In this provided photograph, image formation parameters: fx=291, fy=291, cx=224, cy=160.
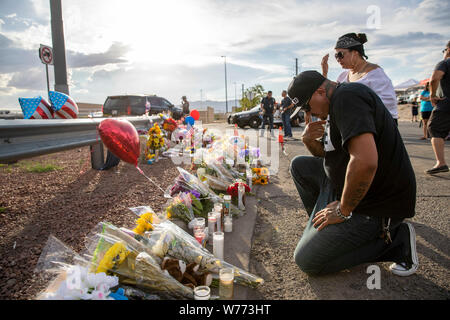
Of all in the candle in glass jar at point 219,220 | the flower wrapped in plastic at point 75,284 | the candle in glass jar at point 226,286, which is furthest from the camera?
the candle in glass jar at point 219,220

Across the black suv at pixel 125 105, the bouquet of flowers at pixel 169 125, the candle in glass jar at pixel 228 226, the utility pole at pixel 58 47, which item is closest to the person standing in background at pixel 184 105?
the black suv at pixel 125 105

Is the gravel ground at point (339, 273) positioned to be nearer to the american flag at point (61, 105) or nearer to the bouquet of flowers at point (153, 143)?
the bouquet of flowers at point (153, 143)

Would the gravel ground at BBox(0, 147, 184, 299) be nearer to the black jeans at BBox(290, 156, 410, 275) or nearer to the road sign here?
the black jeans at BBox(290, 156, 410, 275)

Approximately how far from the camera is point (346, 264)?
7.23ft

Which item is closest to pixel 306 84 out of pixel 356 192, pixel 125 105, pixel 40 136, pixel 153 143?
pixel 356 192

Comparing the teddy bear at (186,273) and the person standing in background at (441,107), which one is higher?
the person standing in background at (441,107)

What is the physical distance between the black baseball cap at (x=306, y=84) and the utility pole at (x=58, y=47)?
5.67 meters

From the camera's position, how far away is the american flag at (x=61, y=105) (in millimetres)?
4707

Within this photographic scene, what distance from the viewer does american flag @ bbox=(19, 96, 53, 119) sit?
418 centimetres

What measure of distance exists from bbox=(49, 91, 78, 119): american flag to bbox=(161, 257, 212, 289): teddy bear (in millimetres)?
3854

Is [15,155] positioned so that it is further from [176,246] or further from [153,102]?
[153,102]
